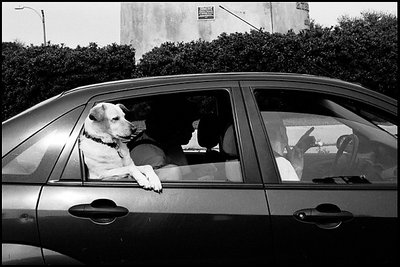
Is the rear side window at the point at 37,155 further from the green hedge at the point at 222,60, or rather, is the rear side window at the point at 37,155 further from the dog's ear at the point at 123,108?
the green hedge at the point at 222,60

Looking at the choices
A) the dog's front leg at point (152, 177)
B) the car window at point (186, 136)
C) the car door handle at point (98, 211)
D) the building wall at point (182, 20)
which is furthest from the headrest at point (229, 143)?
the building wall at point (182, 20)

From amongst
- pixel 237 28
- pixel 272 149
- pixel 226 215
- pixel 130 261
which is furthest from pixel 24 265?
pixel 237 28

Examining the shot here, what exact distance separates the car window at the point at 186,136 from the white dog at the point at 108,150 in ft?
0.24

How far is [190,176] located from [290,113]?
717 mm

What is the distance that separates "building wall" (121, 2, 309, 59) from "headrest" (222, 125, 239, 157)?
19888 millimetres

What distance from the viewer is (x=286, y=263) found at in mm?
2098

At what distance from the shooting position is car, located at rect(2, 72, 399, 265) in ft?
6.84

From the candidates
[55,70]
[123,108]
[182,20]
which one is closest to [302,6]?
[182,20]

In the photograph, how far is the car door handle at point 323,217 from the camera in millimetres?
2129

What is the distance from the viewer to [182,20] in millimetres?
22000

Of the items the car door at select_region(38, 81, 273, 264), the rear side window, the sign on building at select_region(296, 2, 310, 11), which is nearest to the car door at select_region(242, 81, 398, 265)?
the car door at select_region(38, 81, 273, 264)

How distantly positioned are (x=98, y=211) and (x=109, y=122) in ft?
1.83

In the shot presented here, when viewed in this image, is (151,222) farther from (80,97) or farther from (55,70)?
(55,70)

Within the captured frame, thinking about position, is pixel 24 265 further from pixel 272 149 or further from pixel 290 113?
pixel 290 113
